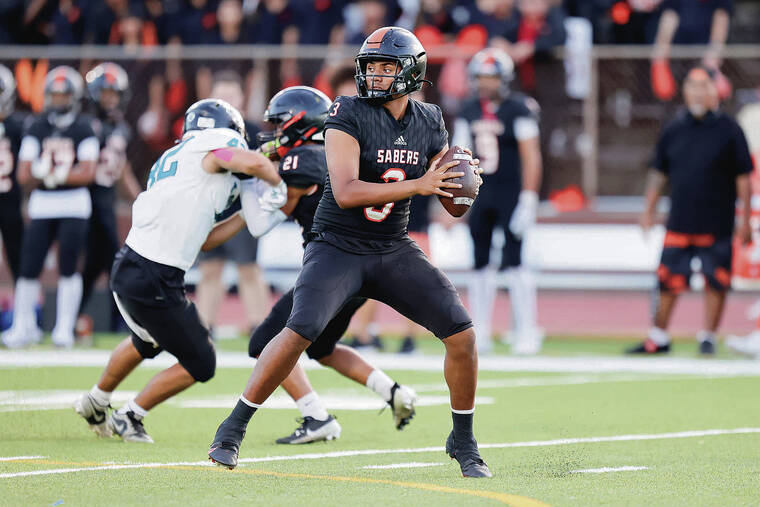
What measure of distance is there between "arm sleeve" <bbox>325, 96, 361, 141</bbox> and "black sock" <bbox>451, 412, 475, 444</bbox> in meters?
1.25

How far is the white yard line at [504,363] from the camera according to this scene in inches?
408

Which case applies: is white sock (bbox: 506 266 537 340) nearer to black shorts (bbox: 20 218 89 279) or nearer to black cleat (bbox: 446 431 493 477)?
black shorts (bbox: 20 218 89 279)

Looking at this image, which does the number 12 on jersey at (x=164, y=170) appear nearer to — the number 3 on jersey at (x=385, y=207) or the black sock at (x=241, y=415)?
the number 3 on jersey at (x=385, y=207)

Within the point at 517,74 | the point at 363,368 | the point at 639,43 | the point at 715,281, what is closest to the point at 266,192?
the point at 363,368

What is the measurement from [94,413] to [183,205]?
3.81ft

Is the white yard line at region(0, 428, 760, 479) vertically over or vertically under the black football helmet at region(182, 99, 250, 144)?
under

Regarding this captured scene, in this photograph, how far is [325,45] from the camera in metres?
15.5

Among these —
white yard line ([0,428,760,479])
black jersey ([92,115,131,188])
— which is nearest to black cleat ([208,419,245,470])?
white yard line ([0,428,760,479])

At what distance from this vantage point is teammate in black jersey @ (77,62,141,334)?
12086 millimetres

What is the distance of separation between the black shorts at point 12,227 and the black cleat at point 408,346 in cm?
376

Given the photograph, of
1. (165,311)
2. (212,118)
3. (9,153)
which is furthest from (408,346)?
(165,311)

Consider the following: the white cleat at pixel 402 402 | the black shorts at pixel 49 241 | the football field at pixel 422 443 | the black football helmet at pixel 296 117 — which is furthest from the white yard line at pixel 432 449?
the black shorts at pixel 49 241

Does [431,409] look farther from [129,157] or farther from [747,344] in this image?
[129,157]

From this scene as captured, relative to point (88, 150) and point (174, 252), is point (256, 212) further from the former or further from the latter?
point (88, 150)
